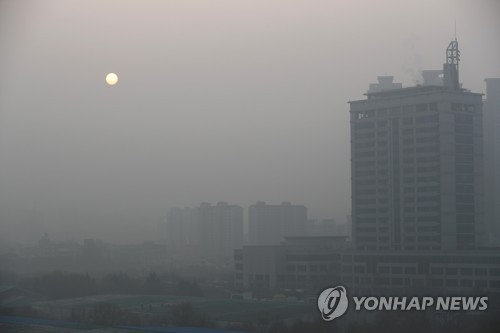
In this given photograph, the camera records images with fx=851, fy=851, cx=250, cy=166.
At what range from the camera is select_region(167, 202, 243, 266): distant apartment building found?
564 inches

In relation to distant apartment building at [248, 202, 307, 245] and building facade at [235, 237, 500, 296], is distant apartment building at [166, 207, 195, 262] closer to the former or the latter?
distant apartment building at [248, 202, 307, 245]

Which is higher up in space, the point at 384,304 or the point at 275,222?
the point at 275,222

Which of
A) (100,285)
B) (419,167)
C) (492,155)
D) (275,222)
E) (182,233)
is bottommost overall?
(100,285)

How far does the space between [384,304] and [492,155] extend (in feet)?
29.9

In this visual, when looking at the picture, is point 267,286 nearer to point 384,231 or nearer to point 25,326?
point 384,231

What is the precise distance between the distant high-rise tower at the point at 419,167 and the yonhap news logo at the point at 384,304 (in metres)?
3.22

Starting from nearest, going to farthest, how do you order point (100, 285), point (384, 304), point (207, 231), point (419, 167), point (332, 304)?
point (332, 304) < point (384, 304) < point (100, 285) < point (419, 167) < point (207, 231)

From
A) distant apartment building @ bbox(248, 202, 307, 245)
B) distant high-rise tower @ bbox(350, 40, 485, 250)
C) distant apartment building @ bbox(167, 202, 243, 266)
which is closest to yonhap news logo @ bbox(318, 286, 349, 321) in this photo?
distant high-rise tower @ bbox(350, 40, 485, 250)

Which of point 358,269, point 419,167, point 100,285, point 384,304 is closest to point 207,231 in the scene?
point 358,269

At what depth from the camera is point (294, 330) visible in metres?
5.82

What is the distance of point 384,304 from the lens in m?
6.63

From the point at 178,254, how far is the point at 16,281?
4933 mm

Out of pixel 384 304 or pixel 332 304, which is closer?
pixel 332 304

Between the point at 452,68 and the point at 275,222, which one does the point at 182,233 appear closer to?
the point at 275,222
